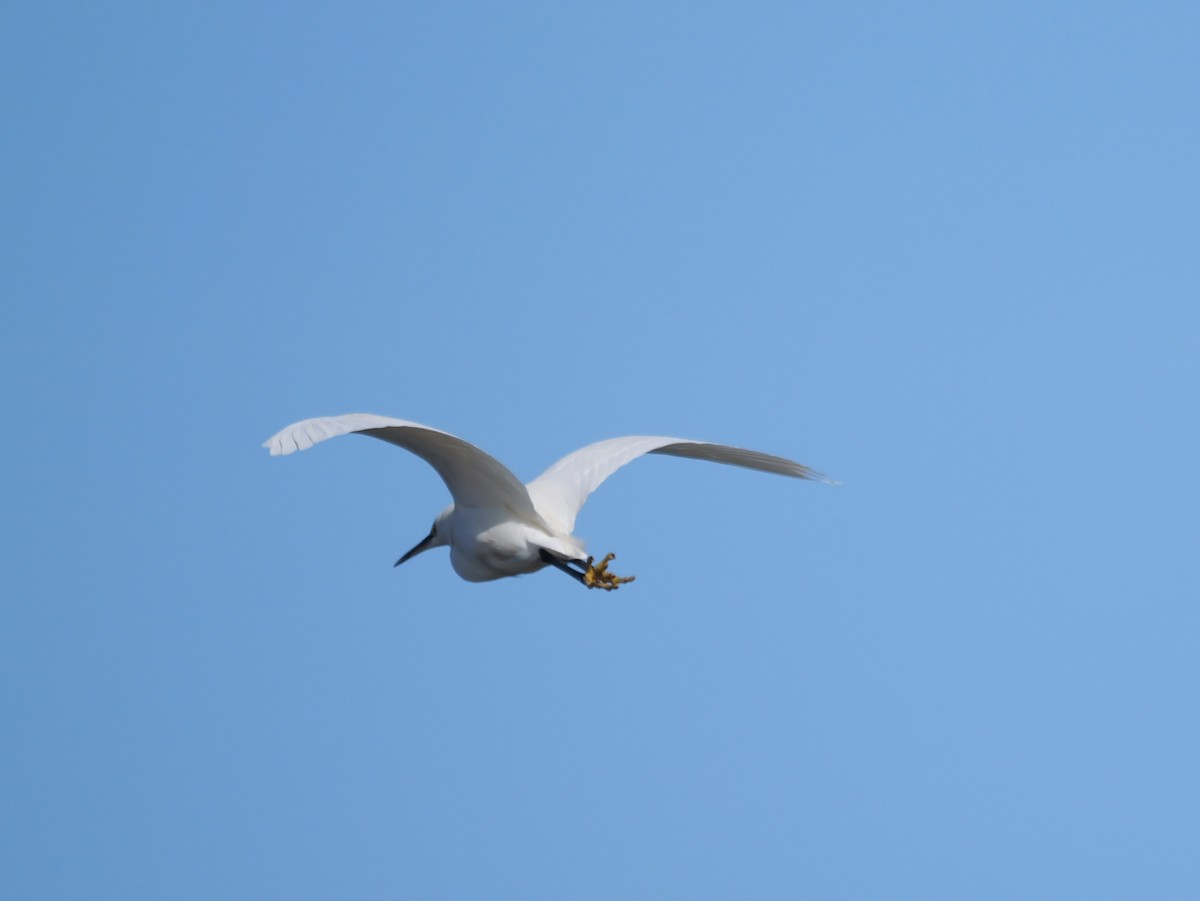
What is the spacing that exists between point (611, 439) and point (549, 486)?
1039 mm

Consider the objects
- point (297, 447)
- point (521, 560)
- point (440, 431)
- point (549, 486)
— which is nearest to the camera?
point (297, 447)

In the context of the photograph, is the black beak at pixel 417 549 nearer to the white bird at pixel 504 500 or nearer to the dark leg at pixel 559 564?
the white bird at pixel 504 500

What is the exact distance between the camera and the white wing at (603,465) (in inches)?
511

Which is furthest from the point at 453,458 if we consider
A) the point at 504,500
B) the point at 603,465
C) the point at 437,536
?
the point at 603,465

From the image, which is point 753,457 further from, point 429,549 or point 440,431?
point 440,431

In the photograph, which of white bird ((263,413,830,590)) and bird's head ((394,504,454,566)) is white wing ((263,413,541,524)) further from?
bird's head ((394,504,454,566))

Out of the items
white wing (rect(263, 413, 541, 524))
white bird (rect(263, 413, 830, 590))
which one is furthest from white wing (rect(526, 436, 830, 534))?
white wing (rect(263, 413, 541, 524))

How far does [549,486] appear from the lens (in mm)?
13156

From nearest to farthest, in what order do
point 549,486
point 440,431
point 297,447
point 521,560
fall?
point 297,447
point 440,431
point 521,560
point 549,486

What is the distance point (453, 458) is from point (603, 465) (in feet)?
6.64

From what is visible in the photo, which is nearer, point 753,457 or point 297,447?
point 297,447

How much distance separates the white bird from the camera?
37.5ft

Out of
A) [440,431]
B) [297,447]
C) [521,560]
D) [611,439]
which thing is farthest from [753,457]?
[297,447]

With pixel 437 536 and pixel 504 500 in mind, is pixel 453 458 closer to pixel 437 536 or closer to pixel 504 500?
pixel 504 500
